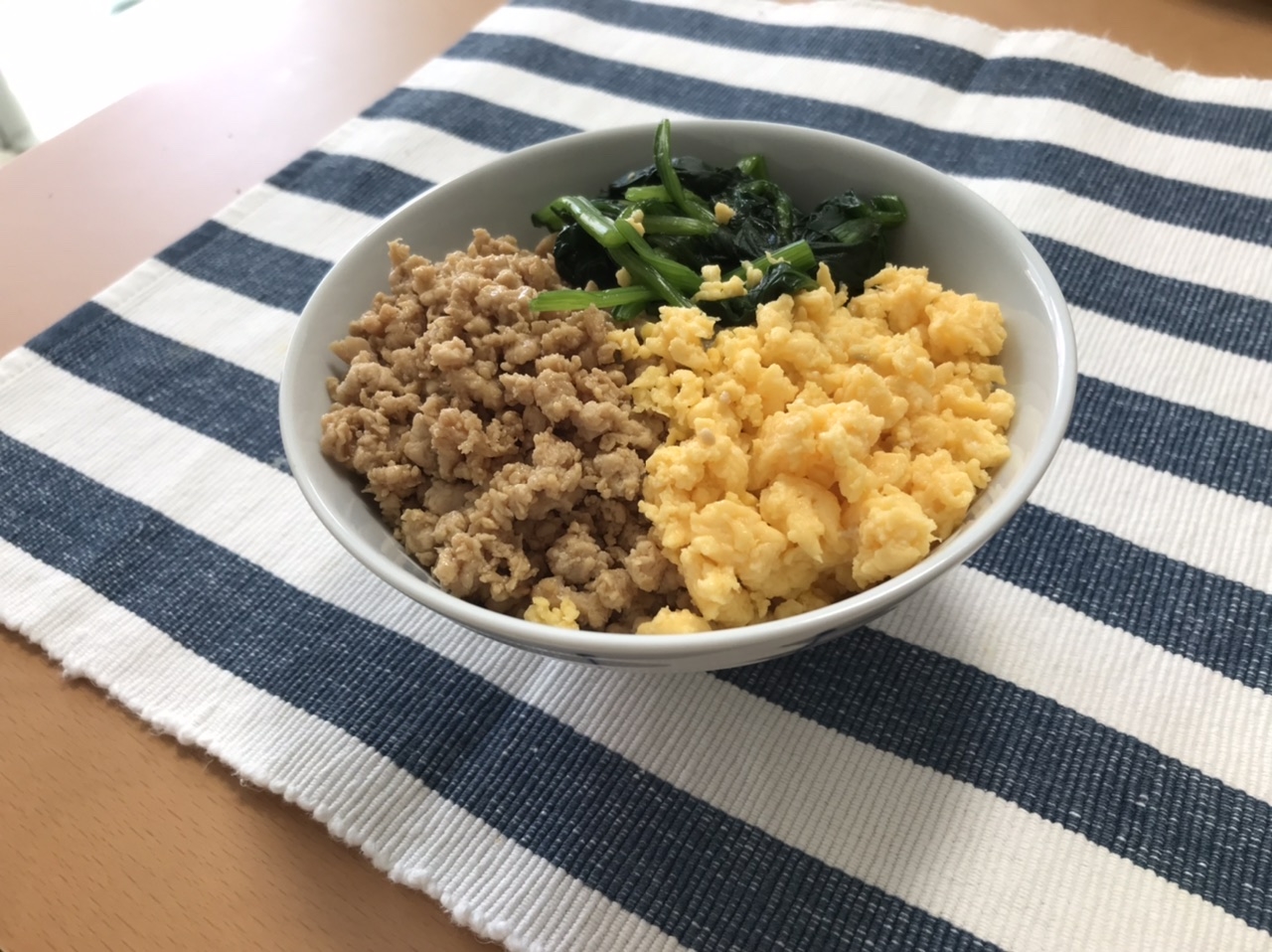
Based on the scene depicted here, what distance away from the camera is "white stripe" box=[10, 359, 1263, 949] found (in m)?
0.84

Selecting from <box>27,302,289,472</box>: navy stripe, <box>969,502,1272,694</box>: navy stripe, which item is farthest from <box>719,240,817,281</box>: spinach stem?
<box>27,302,289,472</box>: navy stripe

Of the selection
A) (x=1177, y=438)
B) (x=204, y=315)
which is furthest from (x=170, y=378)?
(x=1177, y=438)

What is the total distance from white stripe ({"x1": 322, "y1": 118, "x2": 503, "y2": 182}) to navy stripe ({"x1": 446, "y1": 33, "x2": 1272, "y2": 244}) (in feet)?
0.86

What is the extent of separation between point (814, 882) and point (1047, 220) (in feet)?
3.48

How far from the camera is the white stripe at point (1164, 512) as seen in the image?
1059 mm

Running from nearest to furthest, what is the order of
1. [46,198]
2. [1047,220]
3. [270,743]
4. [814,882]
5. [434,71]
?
[814,882] → [270,743] → [1047,220] → [46,198] → [434,71]

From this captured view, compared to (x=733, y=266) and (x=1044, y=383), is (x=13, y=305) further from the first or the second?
(x=1044, y=383)

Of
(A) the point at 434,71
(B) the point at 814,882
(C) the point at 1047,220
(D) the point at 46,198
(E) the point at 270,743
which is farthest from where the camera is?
(A) the point at 434,71

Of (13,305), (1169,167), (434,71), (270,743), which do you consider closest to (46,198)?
(13,305)

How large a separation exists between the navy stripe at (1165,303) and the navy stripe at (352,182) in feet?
3.50

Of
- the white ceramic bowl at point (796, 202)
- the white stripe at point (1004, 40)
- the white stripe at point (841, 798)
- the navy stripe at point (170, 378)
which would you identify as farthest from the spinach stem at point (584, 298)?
the white stripe at point (1004, 40)

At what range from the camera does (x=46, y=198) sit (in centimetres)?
165

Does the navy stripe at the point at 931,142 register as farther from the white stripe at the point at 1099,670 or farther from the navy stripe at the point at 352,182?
the white stripe at the point at 1099,670

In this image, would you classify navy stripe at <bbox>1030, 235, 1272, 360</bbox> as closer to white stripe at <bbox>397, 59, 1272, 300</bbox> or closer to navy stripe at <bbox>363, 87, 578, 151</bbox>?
white stripe at <bbox>397, 59, 1272, 300</bbox>
